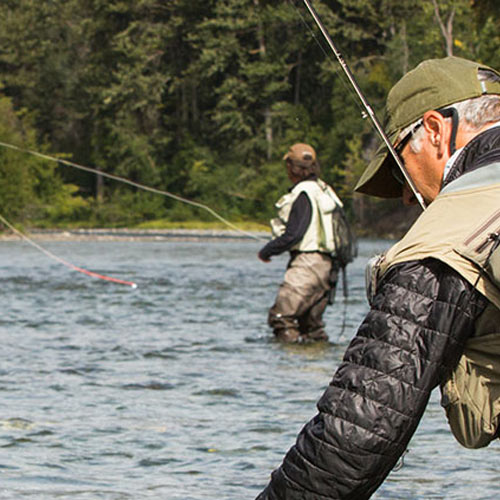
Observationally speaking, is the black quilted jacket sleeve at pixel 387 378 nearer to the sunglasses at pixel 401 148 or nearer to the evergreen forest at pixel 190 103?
the sunglasses at pixel 401 148

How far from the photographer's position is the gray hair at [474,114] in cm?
261

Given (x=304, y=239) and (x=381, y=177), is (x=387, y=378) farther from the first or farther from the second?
(x=304, y=239)

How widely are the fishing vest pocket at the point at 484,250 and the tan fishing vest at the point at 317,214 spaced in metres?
9.36

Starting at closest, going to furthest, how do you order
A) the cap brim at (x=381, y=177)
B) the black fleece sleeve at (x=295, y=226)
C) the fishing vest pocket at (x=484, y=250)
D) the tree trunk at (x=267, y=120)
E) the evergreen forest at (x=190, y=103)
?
1. the fishing vest pocket at (x=484, y=250)
2. the cap brim at (x=381, y=177)
3. the black fleece sleeve at (x=295, y=226)
4. the evergreen forest at (x=190, y=103)
5. the tree trunk at (x=267, y=120)

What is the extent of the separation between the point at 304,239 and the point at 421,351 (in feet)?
31.0

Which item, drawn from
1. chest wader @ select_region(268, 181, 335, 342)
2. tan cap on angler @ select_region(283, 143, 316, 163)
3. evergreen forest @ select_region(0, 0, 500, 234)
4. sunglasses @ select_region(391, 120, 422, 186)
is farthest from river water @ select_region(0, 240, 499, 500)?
evergreen forest @ select_region(0, 0, 500, 234)

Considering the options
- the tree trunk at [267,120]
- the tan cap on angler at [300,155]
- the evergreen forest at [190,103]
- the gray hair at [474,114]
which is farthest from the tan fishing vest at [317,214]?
the tree trunk at [267,120]

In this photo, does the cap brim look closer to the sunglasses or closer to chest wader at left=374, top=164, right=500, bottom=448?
the sunglasses

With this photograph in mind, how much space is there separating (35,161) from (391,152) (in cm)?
6358

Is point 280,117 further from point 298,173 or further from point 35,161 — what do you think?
point 298,173

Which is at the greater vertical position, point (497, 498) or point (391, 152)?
point (391, 152)

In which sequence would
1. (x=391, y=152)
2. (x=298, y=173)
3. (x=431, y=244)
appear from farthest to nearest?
(x=298, y=173) → (x=391, y=152) → (x=431, y=244)

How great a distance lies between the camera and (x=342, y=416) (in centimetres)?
245

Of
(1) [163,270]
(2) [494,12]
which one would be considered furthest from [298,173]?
(1) [163,270]
